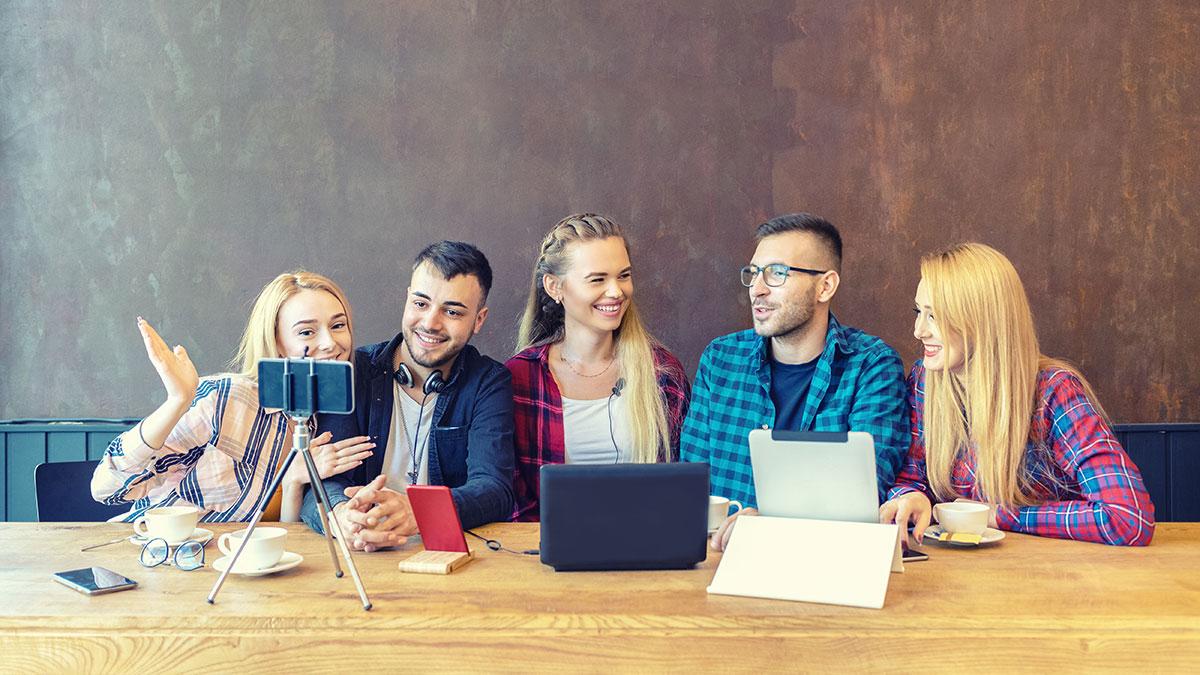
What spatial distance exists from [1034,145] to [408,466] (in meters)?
2.44

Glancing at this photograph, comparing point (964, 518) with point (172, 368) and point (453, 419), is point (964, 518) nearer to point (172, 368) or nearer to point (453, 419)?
point (453, 419)

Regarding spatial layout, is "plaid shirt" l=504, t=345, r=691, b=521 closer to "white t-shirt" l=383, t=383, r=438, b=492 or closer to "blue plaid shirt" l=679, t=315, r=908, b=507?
A: "blue plaid shirt" l=679, t=315, r=908, b=507

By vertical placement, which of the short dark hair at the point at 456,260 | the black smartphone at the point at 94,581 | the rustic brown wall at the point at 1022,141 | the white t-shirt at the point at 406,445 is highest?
the rustic brown wall at the point at 1022,141

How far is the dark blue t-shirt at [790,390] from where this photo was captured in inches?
118

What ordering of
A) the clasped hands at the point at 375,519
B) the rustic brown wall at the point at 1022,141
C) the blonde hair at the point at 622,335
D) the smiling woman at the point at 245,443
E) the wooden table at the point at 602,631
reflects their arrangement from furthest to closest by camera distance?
the rustic brown wall at the point at 1022,141 < the blonde hair at the point at 622,335 < the smiling woman at the point at 245,443 < the clasped hands at the point at 375,519 < the wooden table at the point at 602,631

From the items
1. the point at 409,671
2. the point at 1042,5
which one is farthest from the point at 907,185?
the point at 409,671

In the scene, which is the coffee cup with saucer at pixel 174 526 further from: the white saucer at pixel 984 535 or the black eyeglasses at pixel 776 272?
the black eyeglasses at pixel 776 272

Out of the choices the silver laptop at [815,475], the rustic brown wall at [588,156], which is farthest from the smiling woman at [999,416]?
the rustic brown wall at [588,156]

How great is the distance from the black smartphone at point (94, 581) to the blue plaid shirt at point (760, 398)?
170 cm

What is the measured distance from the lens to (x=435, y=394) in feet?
9.75

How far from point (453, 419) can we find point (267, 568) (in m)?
1.05

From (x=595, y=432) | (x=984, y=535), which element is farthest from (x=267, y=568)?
(x=984, y=535)

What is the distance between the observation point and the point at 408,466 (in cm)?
295

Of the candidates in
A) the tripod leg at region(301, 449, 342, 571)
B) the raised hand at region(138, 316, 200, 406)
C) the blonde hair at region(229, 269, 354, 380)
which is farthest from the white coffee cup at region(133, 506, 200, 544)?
the blonde hair at region(229, 269, 354, 380)
